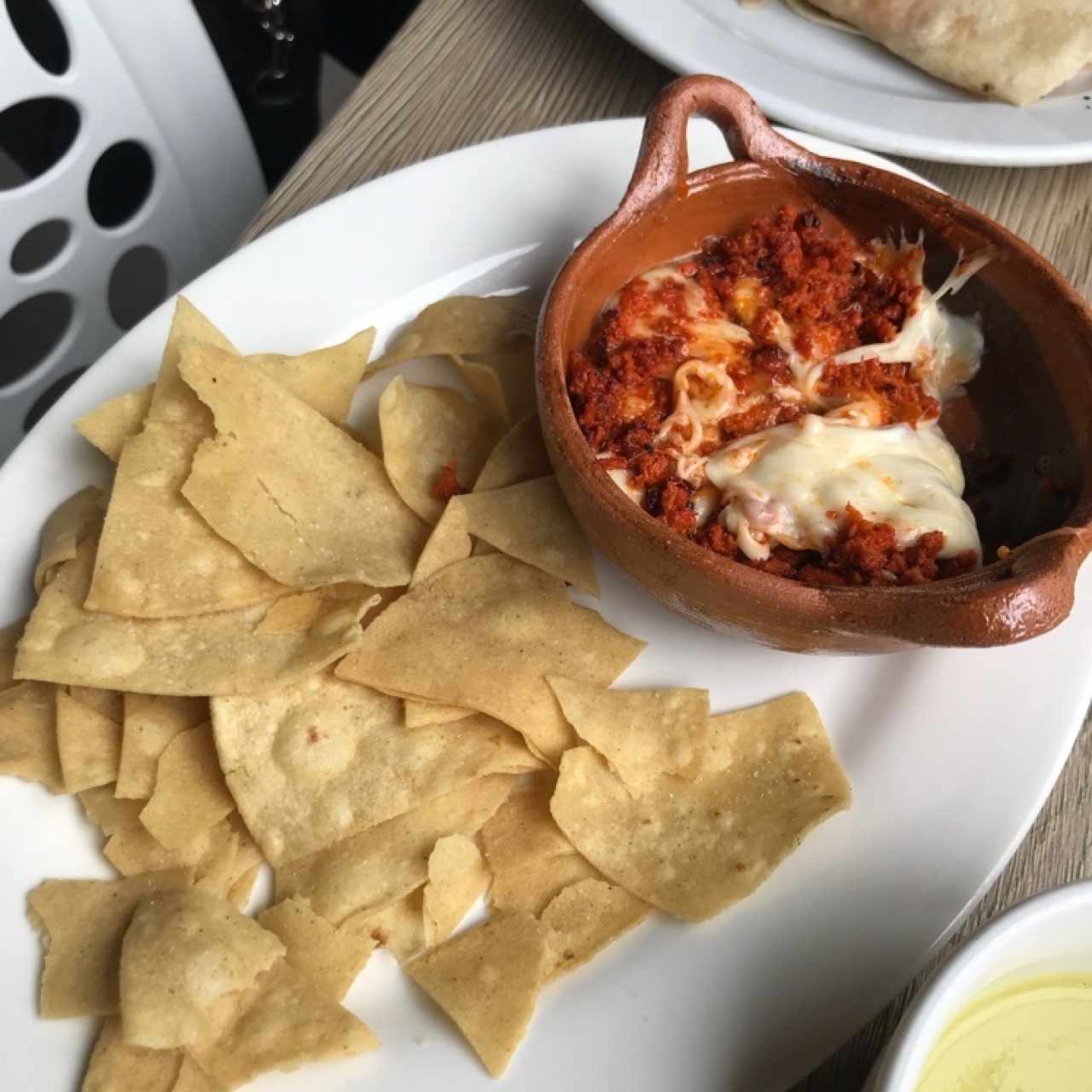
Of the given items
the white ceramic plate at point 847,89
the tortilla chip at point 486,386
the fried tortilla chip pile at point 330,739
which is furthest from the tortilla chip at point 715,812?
the white ceramic plate at point 847,89

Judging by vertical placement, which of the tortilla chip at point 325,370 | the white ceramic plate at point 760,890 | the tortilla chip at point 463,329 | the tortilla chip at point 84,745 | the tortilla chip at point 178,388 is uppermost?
the tortilla chip at point 178,388

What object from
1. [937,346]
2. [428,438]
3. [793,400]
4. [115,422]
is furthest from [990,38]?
[115,422]

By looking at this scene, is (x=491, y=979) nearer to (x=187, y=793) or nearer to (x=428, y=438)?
(x=187, y=793)

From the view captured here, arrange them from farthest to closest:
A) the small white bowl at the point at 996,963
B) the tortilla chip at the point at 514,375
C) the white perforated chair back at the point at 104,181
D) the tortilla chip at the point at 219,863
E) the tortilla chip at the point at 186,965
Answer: the white perforated chair back at the point at 104,181 → the tortilla chip at the point at 514,375 → the tortilla chip at the point at 219,863 → the tortilla chip at the point at 186,965 → the small white bowl at the point at 996,963

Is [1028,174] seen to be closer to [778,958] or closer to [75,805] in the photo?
[778,958]

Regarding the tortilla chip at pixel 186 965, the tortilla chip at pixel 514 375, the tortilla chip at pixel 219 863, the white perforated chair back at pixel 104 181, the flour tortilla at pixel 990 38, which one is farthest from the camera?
the white perforated chair back at pixel 104 181

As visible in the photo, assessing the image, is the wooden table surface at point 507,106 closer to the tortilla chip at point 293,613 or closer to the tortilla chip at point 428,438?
the tortilla chip at point 428,438
